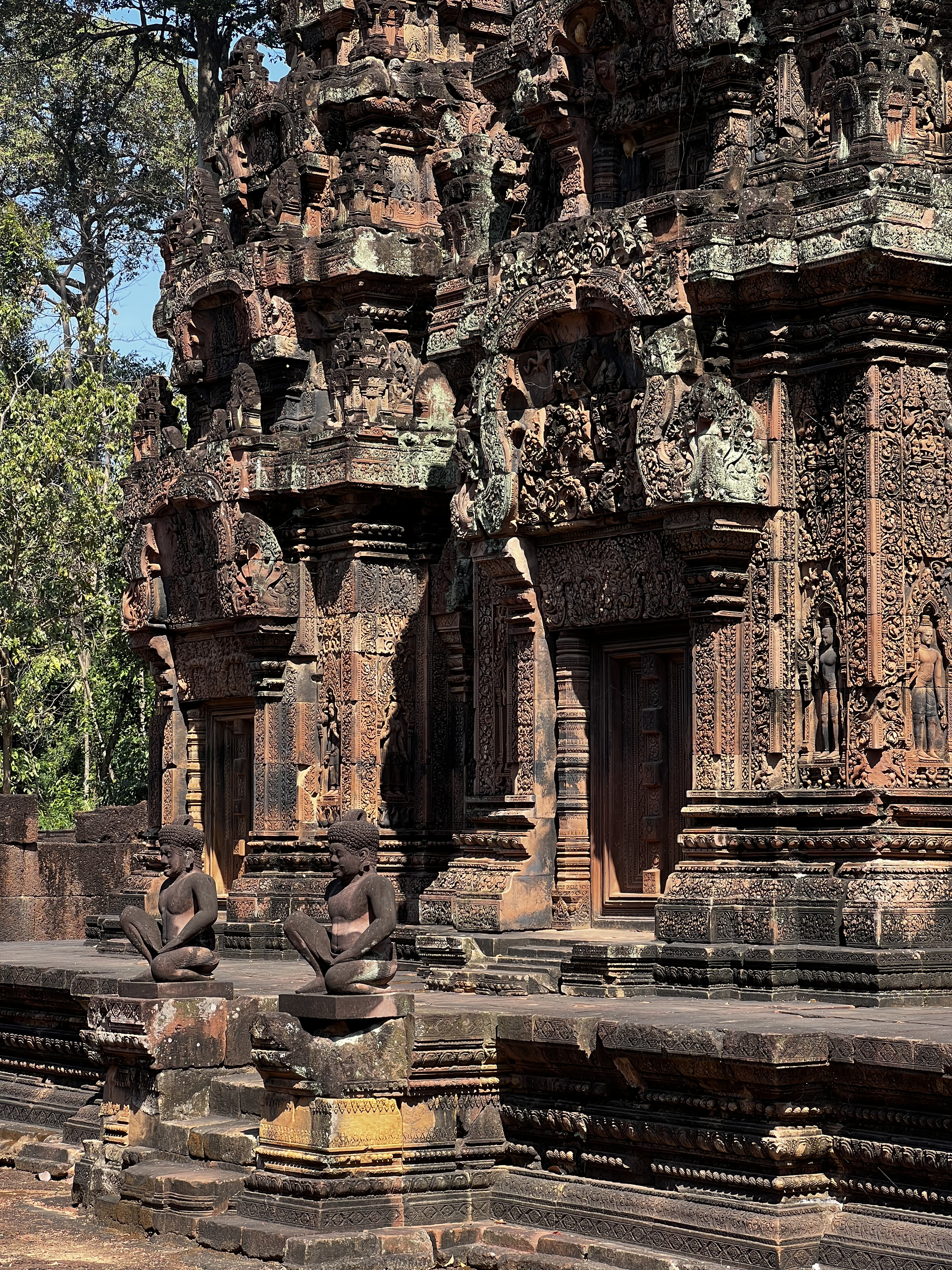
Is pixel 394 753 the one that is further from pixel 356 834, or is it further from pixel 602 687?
pixel 356 834

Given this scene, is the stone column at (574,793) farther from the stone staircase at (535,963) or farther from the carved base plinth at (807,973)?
the carved base plinth at (807,973)

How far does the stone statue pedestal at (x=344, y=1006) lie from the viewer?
10.7 m

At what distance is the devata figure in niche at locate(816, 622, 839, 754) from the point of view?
12.8 m

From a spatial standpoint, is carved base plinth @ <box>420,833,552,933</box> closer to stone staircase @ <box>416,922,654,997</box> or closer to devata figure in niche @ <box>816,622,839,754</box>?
stone staircase @ <box>416,922,654,997</box>

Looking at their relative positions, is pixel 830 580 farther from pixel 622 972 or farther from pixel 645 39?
pixel 645 39

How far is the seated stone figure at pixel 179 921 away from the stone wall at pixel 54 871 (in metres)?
10.7

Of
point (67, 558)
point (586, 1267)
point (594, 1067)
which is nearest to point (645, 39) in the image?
point (594, 1067)

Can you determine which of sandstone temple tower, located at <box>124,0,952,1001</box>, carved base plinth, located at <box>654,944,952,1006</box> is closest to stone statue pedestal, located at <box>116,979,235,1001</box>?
sandstone temple tower, located at <box>124,0,952,1001</box>

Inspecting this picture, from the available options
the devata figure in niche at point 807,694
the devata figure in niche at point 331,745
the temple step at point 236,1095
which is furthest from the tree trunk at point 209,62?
the temple step at point 236,1095

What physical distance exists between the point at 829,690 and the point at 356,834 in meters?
3.30

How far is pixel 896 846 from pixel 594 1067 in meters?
2.64

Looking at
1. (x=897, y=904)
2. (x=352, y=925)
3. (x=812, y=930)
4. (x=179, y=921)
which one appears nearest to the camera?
(x=352, y=925)

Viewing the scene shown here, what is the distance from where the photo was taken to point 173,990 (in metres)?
12.7

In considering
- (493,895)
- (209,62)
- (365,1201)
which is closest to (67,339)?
(209,62)
